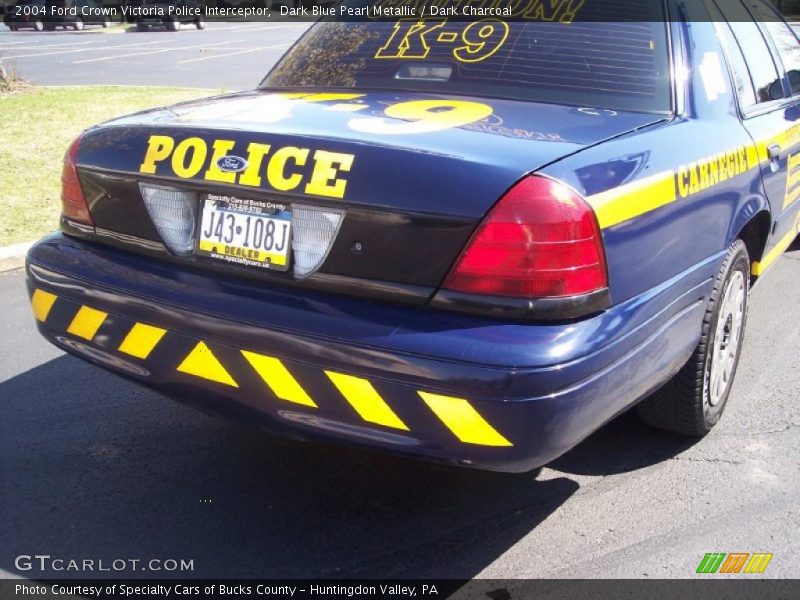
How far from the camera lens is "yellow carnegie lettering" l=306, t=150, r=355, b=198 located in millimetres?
2352

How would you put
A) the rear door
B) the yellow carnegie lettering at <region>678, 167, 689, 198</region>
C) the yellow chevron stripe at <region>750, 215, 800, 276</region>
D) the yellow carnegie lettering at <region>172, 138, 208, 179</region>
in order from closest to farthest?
the yellow carnegie lettering at <region>172, 138, 208, 179</region>, the yellow carnegie lettering at <region>678, 167, 689, 198</region>, the rear door, the yellow chevron stripe at <region>750, 215, 800, 276</region>

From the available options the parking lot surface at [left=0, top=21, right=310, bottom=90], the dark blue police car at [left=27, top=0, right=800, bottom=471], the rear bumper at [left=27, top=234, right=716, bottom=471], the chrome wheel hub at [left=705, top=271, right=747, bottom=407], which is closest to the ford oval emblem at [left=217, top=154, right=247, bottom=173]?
the dark blue police car at [left=27, top=0, right=800, bottom=471]

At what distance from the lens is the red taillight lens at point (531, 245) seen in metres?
2.23

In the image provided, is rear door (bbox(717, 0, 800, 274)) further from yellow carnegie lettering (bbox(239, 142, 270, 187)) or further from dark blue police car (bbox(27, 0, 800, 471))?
yellow carnegie lettering (bbox(239, 142, 270, 187))

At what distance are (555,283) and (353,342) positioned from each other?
1.76 feet

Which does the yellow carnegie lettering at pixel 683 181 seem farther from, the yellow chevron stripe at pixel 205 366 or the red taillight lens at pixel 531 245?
the yellow chevron stripe at pixel 205 366

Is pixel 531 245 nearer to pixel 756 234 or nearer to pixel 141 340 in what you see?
pixel 141 340

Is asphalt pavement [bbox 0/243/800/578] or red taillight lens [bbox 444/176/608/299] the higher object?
red taillight lens [bbox 444/176/608/299]

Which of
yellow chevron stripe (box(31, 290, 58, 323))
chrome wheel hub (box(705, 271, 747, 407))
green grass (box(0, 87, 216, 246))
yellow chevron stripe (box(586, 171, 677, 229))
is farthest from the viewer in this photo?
green grass (box(0, 87, 216, 246))

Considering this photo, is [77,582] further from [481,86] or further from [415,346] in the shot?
[481,86]

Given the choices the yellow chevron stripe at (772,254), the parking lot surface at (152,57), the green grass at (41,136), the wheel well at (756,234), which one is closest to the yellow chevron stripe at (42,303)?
the wheel well at (756,234)

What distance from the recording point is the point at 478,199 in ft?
7.37

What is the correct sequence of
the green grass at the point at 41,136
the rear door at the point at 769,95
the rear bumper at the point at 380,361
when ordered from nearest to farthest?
the rear bumper at the point at 380,361 < the rear door at the point at 769,95 < the green grass at the point at 41,136

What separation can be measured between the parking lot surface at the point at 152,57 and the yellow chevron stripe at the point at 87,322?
40.6 ft
